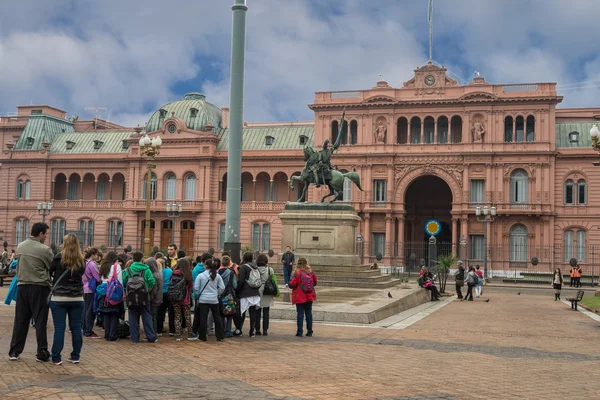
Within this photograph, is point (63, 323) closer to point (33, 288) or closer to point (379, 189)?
point (33, 288)

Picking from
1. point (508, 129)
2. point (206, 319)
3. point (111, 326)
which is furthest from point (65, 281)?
point (508, 129)

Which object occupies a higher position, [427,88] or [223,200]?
[427,88]

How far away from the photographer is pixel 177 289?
46.5 feet

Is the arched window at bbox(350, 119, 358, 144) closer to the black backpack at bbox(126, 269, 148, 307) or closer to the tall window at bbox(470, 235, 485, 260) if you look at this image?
the tall window at bbox(470, 235, 485, 260)

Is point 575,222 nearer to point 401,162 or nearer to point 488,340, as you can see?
point 401,162

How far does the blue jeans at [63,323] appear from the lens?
1075 cm

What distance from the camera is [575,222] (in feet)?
181

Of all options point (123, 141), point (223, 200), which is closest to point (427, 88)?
point (223, 200)

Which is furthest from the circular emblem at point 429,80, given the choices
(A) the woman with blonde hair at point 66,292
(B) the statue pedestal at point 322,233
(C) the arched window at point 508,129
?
(A) the woman with blonde hair at point 66,292

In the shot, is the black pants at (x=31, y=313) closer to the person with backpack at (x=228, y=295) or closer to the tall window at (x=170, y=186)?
the person with backpack at (x=228, y=295)

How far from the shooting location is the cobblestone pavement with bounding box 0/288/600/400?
9367 millimetres

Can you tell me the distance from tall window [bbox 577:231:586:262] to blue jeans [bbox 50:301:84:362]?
50101 millimetres

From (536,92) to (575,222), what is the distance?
10.7 meters

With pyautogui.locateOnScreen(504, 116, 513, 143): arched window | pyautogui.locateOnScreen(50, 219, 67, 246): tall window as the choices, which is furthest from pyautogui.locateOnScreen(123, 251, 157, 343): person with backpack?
pyautogui.locateOnScreen(50, 219, 67, 246): tall window
